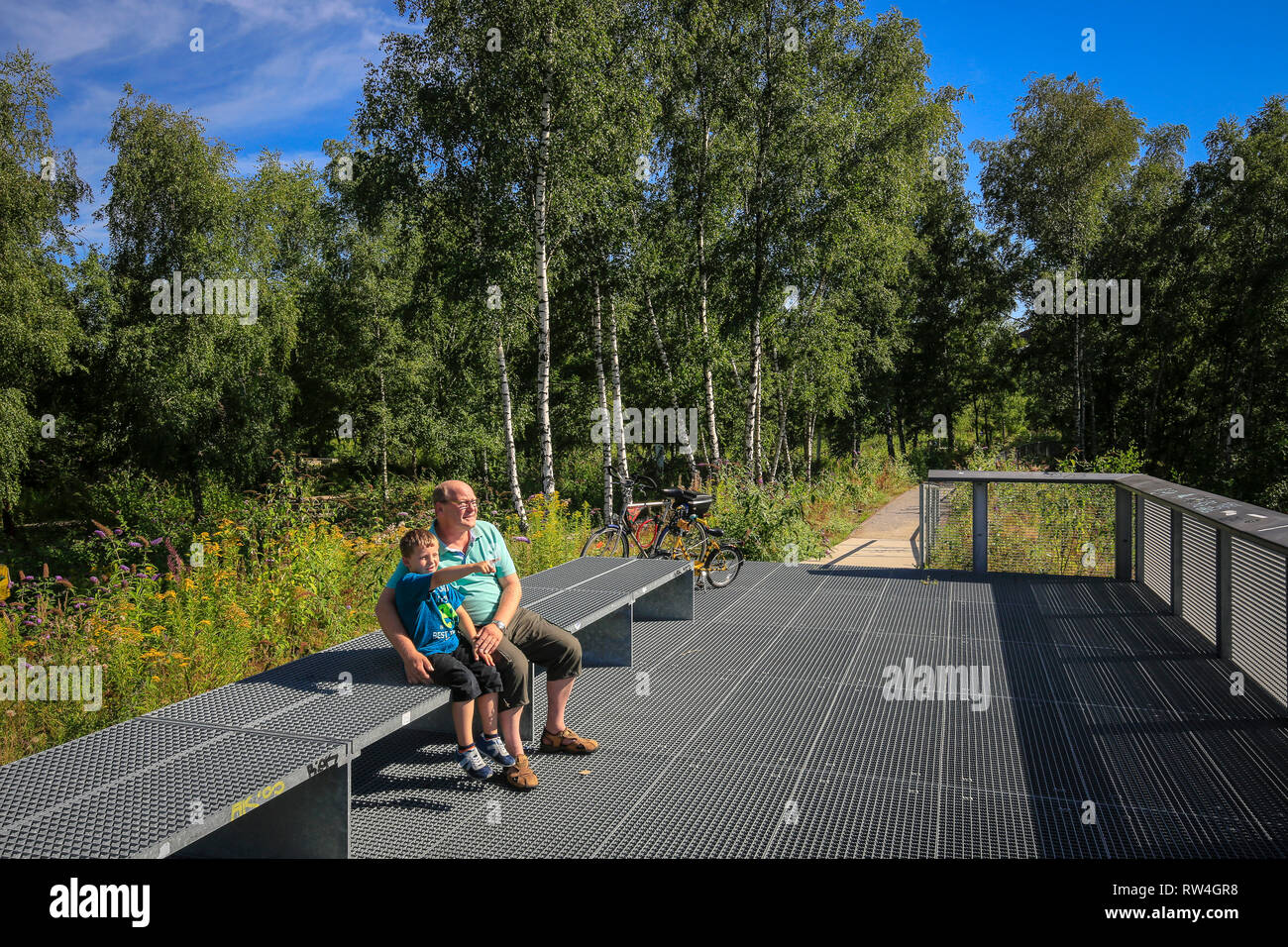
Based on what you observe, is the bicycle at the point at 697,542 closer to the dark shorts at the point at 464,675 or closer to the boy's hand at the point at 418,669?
the dark shorts at the point at 464,675

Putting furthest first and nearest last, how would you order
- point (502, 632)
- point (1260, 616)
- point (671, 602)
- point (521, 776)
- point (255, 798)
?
1. point (671, 602)
2. point (1260, 616)
3. point (502, 632)
4. point (521, 776)
5. point (255, 798)

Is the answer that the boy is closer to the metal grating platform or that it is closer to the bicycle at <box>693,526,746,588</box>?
the metal grating platform

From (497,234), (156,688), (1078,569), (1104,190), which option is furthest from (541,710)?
(1104,190)

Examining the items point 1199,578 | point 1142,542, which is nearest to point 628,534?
point 1199,578

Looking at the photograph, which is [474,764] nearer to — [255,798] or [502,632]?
[502,632]

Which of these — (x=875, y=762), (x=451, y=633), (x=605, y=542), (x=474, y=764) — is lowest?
(x=875, y=762)

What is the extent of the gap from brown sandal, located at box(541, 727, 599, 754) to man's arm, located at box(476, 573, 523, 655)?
57 centimetres

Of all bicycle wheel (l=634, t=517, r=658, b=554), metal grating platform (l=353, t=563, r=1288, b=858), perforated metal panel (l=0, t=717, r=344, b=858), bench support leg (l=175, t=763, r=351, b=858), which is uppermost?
bicycle wheel (l=634, t=517, r=658, b=554)

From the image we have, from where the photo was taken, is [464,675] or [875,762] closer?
[464,675]

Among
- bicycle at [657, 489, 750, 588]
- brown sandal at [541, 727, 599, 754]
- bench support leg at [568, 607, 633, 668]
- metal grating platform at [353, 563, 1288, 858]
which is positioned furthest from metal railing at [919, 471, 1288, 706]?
bench support leg at [568, 607, 633, 668]

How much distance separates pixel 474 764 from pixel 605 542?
12.3 feet

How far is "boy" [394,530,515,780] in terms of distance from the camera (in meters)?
3.20

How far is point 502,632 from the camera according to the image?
333cm
